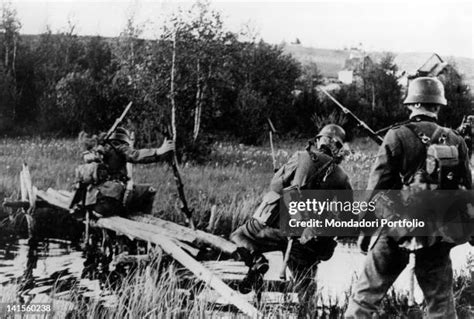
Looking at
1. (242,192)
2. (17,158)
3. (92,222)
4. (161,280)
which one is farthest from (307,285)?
(17,158)

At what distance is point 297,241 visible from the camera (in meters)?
4.05

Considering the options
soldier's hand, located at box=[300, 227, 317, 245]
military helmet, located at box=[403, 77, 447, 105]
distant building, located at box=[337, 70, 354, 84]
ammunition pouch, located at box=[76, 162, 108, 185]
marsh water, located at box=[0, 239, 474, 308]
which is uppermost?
distant building, located at box=[337, 70, 354, 84]

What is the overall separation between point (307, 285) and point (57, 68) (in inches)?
124

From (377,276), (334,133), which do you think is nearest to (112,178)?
(334,133)

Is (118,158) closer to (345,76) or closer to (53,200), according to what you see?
A: (53,200)

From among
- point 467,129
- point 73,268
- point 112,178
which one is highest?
point 467,129

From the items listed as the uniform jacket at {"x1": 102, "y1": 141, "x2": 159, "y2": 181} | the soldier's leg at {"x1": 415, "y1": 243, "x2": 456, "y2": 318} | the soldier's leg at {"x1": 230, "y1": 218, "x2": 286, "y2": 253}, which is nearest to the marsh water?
the soldier's leg at {"x1": 230, "y1": 218, "x2": 286, "y2": 253}

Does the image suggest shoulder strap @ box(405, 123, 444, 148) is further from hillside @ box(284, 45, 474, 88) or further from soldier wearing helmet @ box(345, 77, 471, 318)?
hillside @ box(284, 45, 474, 88)

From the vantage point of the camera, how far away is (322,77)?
5.51m

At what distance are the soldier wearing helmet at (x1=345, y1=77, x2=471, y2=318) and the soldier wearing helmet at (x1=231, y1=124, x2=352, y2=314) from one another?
86 cm

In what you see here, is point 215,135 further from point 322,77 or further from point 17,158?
point 17,158

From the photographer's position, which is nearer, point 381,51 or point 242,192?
point 381,51

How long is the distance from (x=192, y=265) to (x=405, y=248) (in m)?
1.51

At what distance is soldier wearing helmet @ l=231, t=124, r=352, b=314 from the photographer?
404 cm
